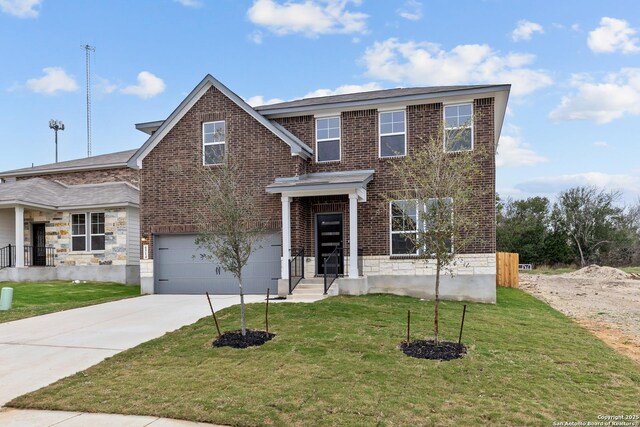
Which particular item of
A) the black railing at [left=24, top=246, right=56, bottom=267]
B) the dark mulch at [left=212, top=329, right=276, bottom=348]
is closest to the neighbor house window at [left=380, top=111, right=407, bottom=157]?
the dark mulch at [left=212, top=329, right=276, bottom=348]

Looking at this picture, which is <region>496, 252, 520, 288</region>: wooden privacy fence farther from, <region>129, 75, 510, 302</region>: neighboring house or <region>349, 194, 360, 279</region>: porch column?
<region>349, 194, 360, 279</region>: porch column

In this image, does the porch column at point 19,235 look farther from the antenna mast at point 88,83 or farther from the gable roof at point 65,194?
the antenna mast at point 88,83

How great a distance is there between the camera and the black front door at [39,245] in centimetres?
2184

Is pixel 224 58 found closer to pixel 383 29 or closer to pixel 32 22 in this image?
pixel 383 29

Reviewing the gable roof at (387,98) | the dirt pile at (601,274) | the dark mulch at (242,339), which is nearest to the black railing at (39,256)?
the gable roof at (387,98)

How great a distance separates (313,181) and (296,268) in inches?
113

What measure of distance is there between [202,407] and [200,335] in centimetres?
380

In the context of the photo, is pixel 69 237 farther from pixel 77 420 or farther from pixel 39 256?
pixel 77 420

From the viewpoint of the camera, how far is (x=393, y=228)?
15188mm

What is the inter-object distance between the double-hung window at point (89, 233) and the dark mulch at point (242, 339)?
14.0 m

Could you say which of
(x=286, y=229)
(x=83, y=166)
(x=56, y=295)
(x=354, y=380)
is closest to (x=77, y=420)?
(x=354, y=380)

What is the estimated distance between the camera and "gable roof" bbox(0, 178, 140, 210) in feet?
65.2

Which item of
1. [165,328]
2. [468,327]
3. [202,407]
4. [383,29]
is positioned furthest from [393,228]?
[202,407]

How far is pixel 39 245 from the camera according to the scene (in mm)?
22000
